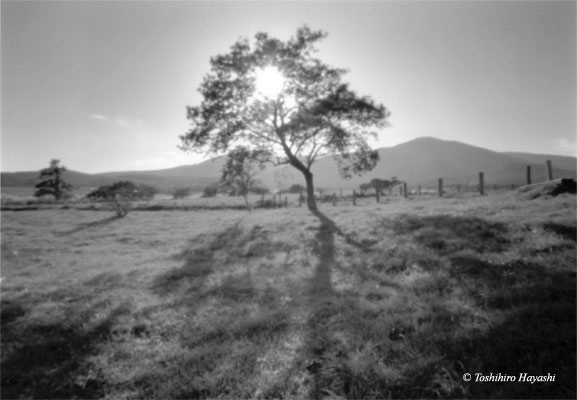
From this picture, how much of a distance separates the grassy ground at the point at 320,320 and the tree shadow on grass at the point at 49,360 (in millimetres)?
26

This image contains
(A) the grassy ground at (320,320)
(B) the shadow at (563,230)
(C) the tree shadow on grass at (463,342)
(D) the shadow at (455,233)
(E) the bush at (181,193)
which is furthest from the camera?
(E) the bush at (181,193)

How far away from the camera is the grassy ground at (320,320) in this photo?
4.33 m

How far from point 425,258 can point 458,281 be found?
1827 mm

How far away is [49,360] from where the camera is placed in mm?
5605

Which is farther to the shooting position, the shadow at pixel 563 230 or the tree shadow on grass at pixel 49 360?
the shadow at pixel 563 230

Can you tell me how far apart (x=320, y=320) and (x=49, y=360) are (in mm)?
5329

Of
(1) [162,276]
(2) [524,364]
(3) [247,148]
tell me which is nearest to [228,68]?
(3) [247,148]

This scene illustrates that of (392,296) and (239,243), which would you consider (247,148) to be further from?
(392,296)

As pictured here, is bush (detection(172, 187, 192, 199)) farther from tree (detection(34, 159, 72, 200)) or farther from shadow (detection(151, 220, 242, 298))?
shadow (detection(151, 220, 242, 298))

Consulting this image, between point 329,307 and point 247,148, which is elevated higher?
point 247,148

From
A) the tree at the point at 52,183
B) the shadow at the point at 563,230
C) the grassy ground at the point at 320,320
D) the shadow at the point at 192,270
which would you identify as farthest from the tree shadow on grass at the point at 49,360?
the tree at the point at 52,183

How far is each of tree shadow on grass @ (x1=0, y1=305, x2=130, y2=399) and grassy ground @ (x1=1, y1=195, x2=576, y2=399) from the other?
0.03 m

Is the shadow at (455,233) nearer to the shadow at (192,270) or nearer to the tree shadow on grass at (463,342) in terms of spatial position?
the tree shadow on grass at (463,342)

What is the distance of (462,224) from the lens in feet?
39.0
